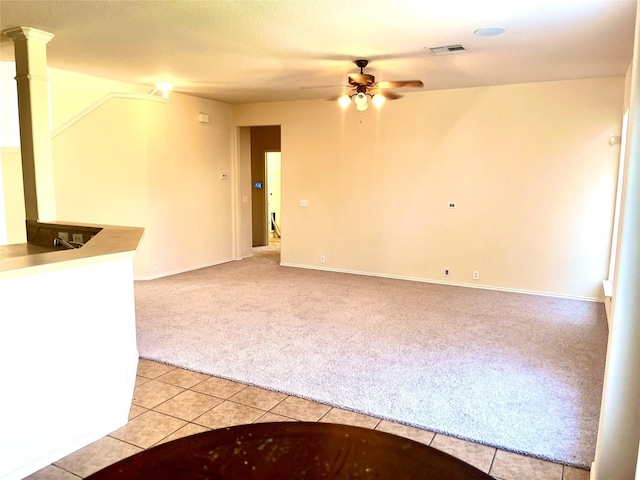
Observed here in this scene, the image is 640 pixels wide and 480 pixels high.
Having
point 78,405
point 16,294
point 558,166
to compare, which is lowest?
point 78,405

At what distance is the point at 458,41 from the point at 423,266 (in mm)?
3441

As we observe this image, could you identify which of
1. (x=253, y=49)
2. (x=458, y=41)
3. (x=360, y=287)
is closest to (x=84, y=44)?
(x=253, y=49)

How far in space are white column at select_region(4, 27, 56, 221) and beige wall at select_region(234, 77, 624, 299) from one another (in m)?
3.92

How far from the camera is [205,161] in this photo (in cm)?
743

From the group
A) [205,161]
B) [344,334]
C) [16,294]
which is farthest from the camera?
[205,161]

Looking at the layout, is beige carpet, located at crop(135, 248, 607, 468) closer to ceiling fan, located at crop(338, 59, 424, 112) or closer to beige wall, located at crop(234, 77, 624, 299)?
beige wall, located at crop(234, 77, 624, 299)

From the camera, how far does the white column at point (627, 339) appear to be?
69.5 inches

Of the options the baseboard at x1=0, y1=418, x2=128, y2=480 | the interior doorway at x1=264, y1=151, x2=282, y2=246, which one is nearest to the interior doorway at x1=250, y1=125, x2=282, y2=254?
the interior doorway at x1=264, y1=151, x2=282, y2=246

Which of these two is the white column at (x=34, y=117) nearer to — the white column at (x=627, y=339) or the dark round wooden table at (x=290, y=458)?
the dark round wooden table at (x=290, y=458)

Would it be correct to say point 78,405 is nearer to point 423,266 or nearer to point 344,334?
point 344,334

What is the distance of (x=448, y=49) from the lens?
4.33 m

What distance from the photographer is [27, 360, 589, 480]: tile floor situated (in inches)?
92.0

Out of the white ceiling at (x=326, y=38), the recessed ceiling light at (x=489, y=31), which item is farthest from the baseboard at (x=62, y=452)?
the recessed ceiling light at (x=489, y=31)

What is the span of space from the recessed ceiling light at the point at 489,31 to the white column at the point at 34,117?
3837mm
